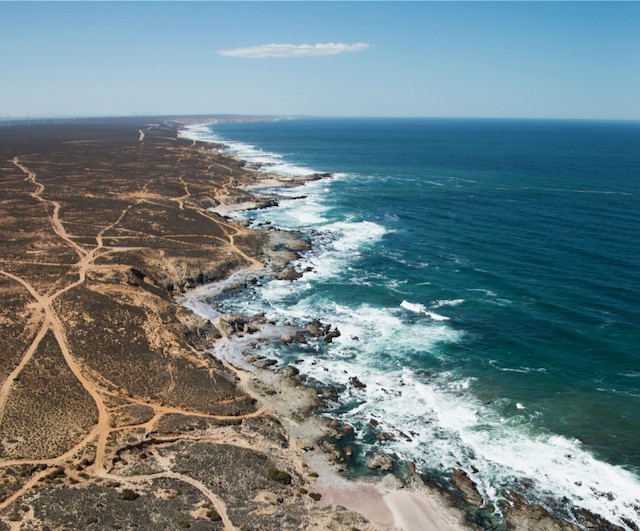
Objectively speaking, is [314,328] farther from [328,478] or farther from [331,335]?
[328,478]

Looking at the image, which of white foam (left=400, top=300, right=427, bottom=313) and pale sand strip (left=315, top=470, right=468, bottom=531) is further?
white foam (left=400, top=300, right=427, bottom=313)

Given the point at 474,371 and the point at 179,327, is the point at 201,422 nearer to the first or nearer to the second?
the point at 179,327

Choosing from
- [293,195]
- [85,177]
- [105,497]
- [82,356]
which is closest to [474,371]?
[105,497]

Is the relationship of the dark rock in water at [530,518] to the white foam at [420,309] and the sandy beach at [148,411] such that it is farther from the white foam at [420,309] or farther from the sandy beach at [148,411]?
the white foam at [420,309]

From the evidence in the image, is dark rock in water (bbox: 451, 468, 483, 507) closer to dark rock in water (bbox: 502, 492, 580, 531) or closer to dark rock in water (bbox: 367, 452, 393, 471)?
dark rock in water (bbox: 502, 492, 580, 531)

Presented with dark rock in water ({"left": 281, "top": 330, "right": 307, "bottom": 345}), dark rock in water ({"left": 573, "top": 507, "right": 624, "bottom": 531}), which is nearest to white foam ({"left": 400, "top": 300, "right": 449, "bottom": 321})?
dark rock in water ({"left": 281, "top": 330, "right": 307, "bottom": 345})
